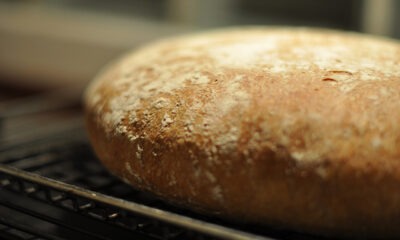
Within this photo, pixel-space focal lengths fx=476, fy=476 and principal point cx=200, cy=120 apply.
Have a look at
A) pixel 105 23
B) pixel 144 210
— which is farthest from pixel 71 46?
pixel 144 210

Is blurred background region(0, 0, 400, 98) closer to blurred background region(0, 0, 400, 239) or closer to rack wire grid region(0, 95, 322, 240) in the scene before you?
blurred background region(0, 0, 400, 239)

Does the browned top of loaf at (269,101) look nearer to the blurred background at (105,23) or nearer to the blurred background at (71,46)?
the blurred background at (71,46)

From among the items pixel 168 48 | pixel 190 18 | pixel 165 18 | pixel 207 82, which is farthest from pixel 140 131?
pixel 165 18

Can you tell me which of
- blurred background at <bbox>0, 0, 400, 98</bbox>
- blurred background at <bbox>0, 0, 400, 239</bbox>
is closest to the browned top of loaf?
blurred background at <bbox>0, 0, 400, 239</bbox>

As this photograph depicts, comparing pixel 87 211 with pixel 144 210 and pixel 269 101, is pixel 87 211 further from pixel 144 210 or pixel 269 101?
pixel 269 101

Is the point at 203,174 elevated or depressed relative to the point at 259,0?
depressed

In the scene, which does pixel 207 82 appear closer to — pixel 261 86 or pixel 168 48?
pixel 261 86

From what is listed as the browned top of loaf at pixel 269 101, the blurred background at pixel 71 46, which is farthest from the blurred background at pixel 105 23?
the browned top of loaf at pixel 269 101
